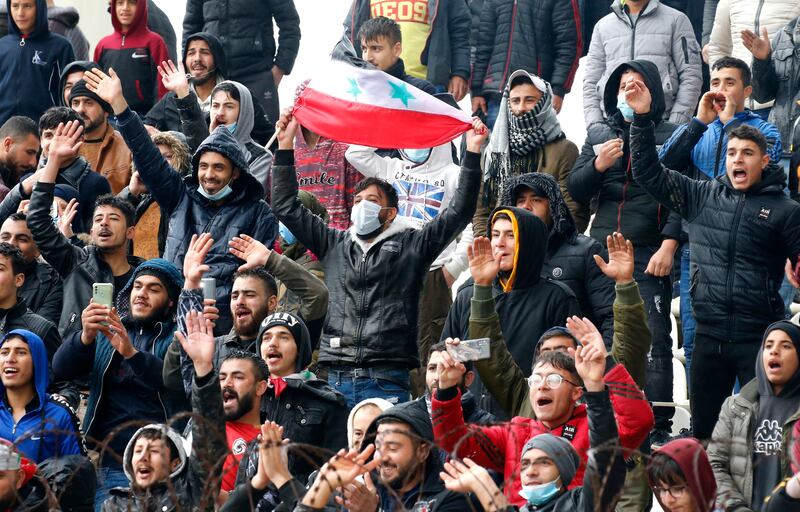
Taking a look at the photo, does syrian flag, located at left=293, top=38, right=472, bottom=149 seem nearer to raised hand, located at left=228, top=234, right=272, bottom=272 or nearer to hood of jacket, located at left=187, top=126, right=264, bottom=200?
hood of jacket, located at left=187, top=126, right=264, bottom=200

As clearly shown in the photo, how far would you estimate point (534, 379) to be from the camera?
330 inches

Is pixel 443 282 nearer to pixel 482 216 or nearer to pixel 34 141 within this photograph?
pixel 482 216

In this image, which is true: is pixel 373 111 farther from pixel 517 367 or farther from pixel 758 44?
pixel 517 367

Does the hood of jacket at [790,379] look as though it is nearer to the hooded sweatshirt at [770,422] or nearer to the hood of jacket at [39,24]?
the hooded sweatshirt at [770,422]

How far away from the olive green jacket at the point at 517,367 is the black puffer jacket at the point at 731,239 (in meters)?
1.16

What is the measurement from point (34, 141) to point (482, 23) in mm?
3922

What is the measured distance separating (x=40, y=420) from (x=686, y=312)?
14.7 feet

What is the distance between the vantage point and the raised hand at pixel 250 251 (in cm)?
1032

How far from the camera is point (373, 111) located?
12.3 metres

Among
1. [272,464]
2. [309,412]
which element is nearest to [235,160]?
[309,412]

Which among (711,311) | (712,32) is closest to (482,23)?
(712,32)

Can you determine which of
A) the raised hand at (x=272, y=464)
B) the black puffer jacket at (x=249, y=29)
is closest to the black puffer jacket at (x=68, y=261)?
the raised hand at (x=272, y=464)

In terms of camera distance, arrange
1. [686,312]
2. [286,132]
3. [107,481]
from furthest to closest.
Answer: [686,312]
[286,132]
[107,481]

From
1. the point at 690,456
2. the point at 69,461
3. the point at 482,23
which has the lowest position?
the point at 69,461
